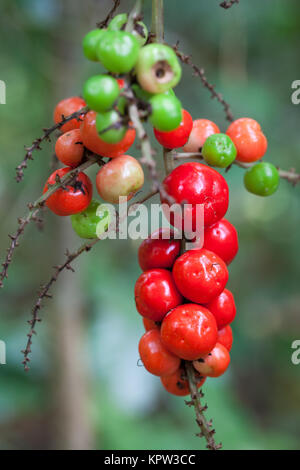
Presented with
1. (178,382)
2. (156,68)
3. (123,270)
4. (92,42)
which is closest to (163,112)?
(156,68)

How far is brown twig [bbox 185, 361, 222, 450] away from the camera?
29.1 inches

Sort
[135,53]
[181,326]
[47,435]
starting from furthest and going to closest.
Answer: [47,435] → [181,326] → [135,53]

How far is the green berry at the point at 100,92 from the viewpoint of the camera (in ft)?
1.96

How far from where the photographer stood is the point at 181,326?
2.56 feet

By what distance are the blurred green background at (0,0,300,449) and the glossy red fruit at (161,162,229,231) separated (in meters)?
1.45

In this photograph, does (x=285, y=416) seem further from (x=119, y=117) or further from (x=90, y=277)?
(x=119, y=117)

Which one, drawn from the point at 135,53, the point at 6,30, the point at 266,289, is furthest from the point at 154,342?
the point at 266,289

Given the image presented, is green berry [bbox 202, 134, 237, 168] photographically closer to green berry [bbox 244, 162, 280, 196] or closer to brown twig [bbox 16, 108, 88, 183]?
green berry [bbox 244, 162, 280, 196]

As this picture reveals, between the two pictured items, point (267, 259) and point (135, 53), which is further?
point (267, 259)

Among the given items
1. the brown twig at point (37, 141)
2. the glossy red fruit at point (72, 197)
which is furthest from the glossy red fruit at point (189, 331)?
the brown twig at point (37, 141)

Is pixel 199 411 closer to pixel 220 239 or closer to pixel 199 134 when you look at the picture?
pixel 220 239

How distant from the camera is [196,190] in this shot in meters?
0.77
